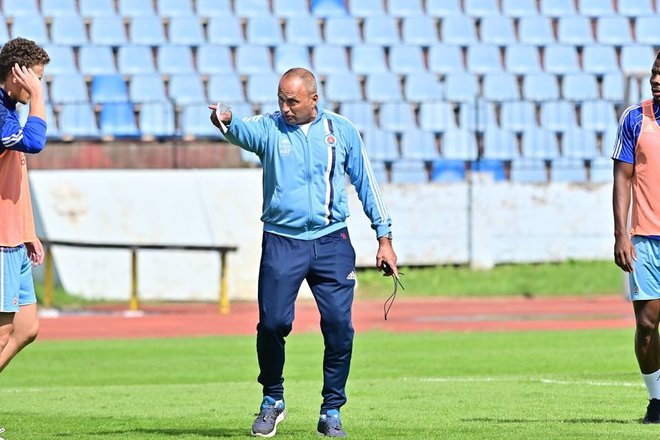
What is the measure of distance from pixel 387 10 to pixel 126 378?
19.3 metres

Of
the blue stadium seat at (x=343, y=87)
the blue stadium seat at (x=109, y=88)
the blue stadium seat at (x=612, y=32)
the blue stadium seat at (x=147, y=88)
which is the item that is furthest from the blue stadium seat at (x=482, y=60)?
the blue stadium seat at (x=109, y=88)

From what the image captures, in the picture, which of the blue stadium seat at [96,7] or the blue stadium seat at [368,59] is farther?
the blue stadium seat at [368,59]

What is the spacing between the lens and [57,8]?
30.3 metres

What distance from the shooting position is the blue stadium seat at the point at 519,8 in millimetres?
33031

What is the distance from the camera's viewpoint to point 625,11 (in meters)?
34.2

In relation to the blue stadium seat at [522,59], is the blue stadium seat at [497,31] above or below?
above

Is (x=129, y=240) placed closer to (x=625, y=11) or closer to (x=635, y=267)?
(x=625, y=11)

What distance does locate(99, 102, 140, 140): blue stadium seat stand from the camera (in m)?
28.3

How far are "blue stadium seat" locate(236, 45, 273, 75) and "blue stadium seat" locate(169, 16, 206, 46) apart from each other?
915 mm

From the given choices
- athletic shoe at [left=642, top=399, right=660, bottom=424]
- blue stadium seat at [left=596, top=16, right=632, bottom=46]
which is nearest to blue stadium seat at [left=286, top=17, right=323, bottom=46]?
blue stadium seat at [left=596, top=16, right=632, bottom=46]

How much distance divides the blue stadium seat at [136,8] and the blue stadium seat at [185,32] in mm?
588

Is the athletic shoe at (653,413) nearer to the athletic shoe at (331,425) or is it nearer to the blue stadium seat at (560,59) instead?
the athletic shoe at (331,425)

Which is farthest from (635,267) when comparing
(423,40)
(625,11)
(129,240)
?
(625,11)

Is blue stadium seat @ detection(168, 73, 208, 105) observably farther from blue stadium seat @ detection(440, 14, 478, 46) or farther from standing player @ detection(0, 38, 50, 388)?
standing player @ detection(0, 38, 50, 388)
